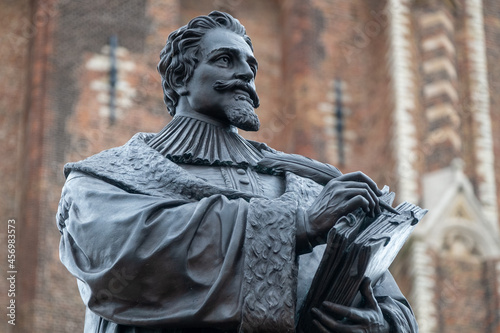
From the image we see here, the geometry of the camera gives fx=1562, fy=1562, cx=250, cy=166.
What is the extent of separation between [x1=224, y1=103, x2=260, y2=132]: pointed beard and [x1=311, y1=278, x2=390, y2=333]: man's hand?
1.86ft

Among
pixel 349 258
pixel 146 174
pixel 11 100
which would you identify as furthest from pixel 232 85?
pixel 11 100

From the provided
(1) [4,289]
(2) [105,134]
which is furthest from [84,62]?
(1) [4,289]

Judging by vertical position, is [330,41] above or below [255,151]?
above

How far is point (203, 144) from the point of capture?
12.9 feet

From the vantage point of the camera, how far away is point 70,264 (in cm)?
366

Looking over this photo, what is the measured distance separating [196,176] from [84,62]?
16922 mm

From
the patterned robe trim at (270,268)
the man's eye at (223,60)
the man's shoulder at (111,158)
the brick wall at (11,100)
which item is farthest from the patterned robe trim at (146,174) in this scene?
the brick wall at (11,100)

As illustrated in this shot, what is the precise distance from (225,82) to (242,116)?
0.33ft

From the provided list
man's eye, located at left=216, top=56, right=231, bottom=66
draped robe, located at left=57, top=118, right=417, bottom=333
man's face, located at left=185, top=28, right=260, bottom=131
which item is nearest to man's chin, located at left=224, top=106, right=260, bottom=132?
man's face, located at left=185, top=28, right=260, bottom=131

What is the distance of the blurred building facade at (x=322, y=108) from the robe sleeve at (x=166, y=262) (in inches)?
586

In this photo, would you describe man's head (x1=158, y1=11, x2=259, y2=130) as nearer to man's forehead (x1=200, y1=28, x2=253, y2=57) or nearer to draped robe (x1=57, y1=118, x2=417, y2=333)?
man's forehead (x1=200, y1=28, x2=253, y2=57)

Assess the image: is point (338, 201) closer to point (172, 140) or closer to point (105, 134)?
point (172, 140)

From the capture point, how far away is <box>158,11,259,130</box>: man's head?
3918 millimetres

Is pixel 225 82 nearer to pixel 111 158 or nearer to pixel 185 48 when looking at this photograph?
pixel 185 48
